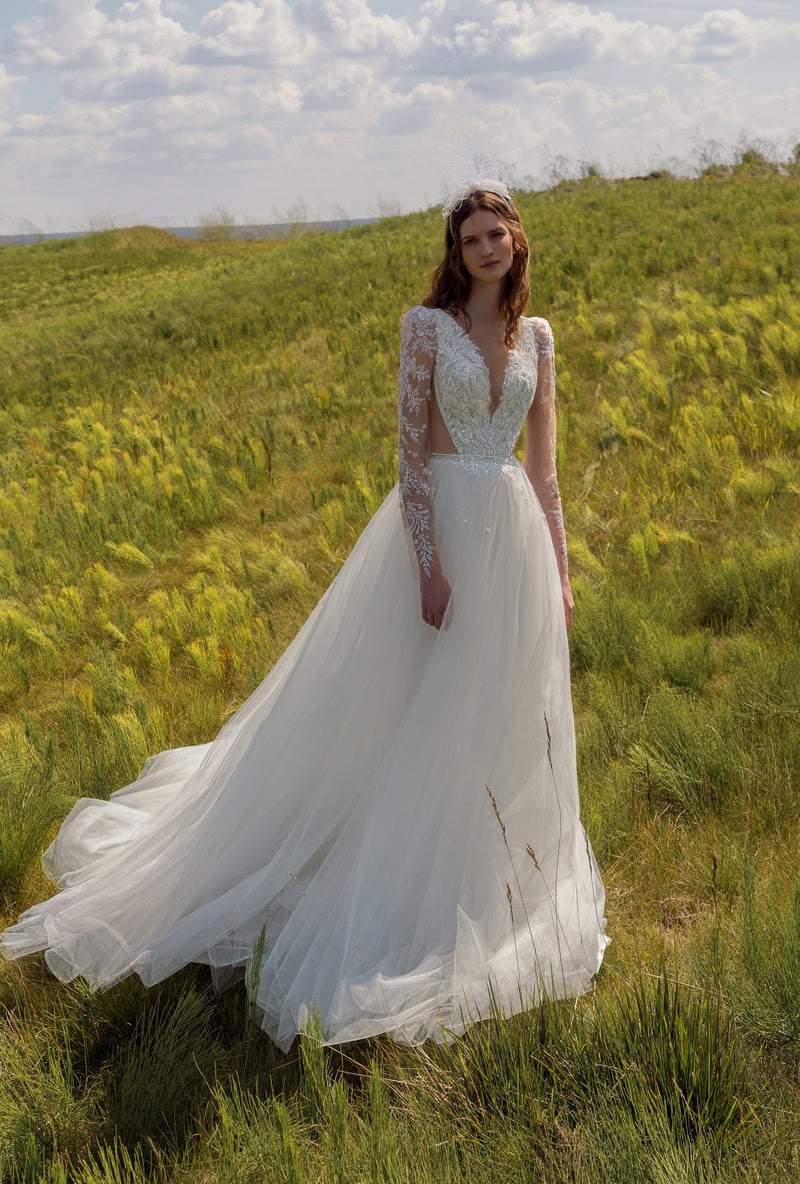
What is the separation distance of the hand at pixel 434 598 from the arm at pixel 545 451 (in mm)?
512

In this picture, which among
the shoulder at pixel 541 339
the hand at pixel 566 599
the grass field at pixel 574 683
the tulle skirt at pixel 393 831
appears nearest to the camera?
the grass field at pixel 574 683

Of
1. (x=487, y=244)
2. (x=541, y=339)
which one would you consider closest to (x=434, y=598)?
(x=541, y=339)

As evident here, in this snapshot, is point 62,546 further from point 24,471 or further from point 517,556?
point 517,556

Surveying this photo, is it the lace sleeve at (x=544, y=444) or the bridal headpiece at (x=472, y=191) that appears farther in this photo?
the lace sleeve at (x=544, y=444)

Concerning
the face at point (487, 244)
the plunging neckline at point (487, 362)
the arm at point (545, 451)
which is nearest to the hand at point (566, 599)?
the arm at point (545, 451)

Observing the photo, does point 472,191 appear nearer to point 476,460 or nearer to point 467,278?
point 467,278

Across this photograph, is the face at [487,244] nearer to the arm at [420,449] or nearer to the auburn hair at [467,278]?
the auburn hair at [467,278]

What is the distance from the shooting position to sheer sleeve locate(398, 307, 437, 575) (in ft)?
9.07

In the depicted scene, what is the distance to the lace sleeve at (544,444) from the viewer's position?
296 cm

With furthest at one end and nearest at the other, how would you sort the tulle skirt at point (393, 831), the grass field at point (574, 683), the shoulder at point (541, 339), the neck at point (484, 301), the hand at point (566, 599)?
the hand at point (566, 599) < the shoulder at point (541, 339) < the neck at point (484, 301) < the tulle skirt at point (393, 831) < the grass field at point (574, 683)

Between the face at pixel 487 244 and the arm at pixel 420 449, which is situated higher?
the face at pixel 487 244

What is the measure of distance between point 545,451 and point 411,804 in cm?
130

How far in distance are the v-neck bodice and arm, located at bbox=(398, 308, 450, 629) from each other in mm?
46

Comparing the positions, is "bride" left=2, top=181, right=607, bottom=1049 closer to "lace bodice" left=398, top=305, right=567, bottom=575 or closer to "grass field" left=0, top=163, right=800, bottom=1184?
"lace bodice" left=398, top=305, right=567, bottom=575
